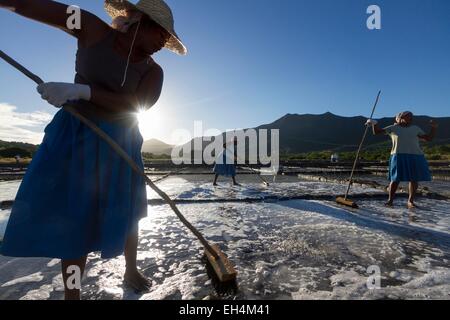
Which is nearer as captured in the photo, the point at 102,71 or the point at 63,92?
the point at 63,92

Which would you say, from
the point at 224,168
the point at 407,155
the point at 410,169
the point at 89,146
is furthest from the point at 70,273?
the point at 224,168

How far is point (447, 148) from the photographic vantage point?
41.8m

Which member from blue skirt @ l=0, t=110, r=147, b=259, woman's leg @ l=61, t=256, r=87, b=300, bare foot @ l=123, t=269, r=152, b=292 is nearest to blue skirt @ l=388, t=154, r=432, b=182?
bare foot @ l=123, t=269, r=152, b=292

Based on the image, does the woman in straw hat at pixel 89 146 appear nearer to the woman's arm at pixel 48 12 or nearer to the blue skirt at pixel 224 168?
the woman's arm at pixel 48 12

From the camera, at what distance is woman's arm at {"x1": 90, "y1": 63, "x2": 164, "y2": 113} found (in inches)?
59.7

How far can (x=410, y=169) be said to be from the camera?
520 cm

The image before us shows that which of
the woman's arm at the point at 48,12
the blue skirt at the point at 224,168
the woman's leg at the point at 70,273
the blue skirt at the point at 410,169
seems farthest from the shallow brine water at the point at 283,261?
the blue skirt at the point at 224,168

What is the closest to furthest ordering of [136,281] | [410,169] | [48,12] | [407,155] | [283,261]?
1. [48,12]
2. [136,281]
3. [283,261]
4. [410,169]
5. [407,155]

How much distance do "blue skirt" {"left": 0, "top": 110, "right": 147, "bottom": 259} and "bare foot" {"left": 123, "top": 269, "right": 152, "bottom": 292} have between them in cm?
45

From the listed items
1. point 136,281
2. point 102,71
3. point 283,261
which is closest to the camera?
point 102,71

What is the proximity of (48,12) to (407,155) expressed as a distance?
19.2 feet

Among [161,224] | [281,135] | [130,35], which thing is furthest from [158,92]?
[281,135]

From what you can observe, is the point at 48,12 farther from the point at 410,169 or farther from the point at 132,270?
the point at 410,169
